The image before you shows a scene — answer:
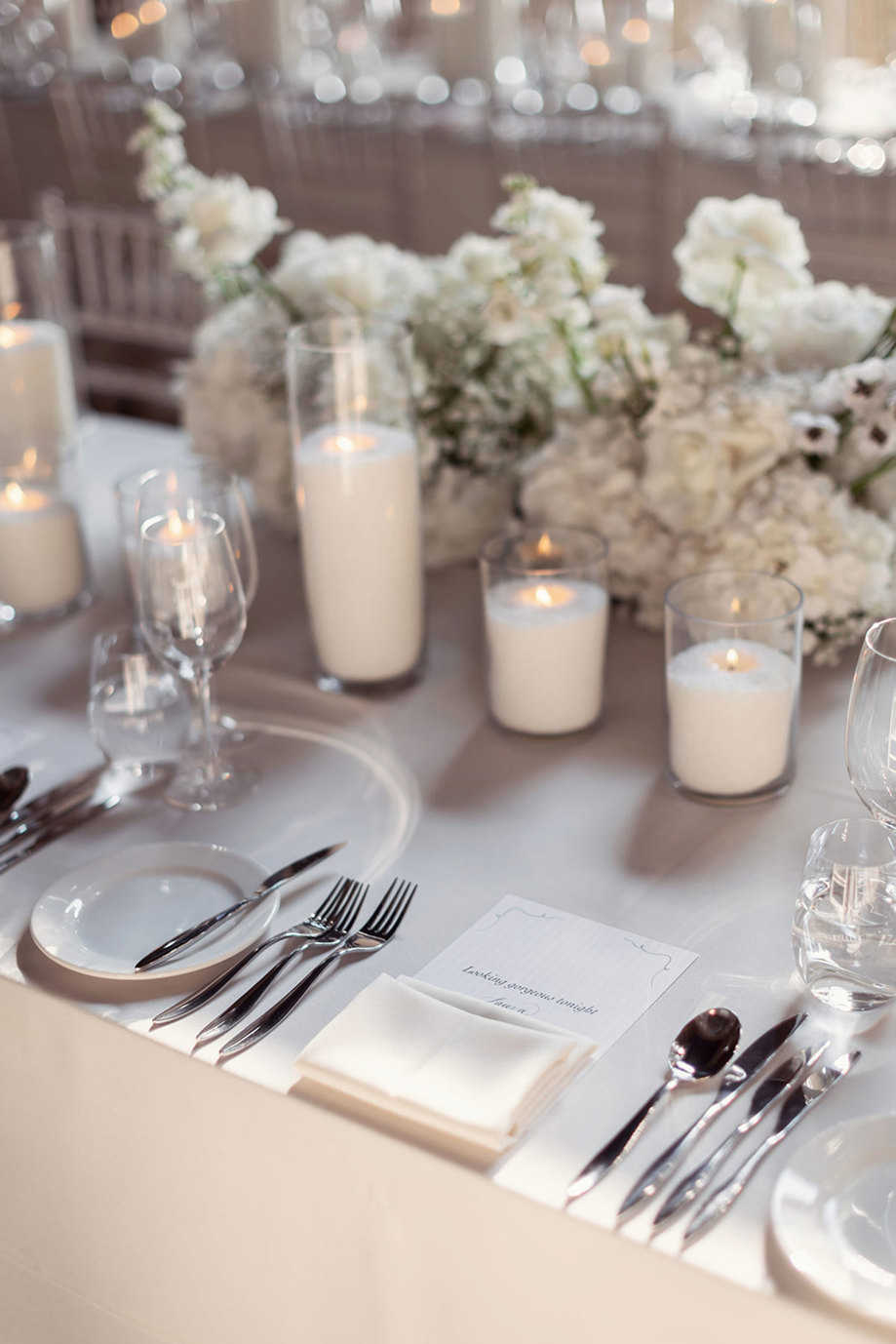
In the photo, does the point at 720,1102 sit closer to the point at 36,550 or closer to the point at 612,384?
the point at 612,384

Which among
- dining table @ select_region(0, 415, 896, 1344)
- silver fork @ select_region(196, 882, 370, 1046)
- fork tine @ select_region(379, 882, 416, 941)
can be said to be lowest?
dining table @ select_region(0, 415, 896, 1344)

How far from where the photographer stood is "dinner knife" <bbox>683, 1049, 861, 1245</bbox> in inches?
29.5

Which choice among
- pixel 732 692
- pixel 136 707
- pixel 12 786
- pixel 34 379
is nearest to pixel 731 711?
pixel 732 692

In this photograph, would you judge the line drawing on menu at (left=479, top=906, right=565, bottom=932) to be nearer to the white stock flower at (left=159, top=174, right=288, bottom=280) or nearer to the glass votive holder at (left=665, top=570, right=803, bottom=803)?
the glass votive holder at (left=665, top=570, right=803, bottom=803)

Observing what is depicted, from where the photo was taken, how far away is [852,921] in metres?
0.92

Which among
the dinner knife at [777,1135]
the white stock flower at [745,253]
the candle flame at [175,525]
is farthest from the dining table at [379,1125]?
the white stock flower at [745,253]

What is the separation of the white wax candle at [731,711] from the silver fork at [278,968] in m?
0.31

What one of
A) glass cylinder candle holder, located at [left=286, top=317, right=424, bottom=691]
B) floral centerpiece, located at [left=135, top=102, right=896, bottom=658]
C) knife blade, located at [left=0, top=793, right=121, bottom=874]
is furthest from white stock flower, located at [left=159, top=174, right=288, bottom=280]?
knife blade, located at [left=0, top=793, right=121, bottom=874]

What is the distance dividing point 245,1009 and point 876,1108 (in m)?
0.41

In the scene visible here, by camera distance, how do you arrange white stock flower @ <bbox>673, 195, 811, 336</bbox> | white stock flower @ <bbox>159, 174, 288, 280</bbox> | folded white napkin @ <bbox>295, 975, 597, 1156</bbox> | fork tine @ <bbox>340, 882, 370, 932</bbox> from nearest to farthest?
folded white napkin @ <bbox>295, 975, 597, 1156</bbox>, fork tine @ <bbox>340, 882, 370, 932</bbox>, white stock flower @ <bbox>673, 195, 811, 336</bbox>, white stock flower @ <bbox>159, 174, 288, 280</bbox>

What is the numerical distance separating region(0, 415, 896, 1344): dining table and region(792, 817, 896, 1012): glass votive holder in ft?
0.07

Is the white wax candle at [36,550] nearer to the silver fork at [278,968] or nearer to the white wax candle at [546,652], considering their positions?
the white wax candle at [546,652]

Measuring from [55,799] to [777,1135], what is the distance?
0.70 m

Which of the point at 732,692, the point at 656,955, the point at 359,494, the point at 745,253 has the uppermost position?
the point at 745,253
